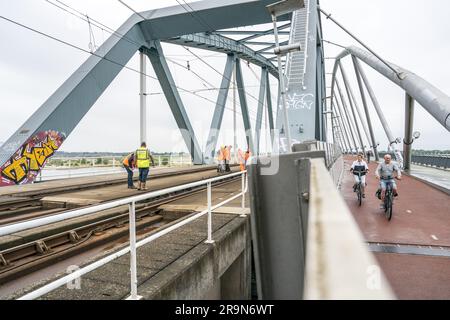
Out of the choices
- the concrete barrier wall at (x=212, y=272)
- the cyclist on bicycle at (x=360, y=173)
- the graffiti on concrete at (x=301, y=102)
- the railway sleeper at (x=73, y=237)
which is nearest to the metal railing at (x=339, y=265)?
the concrete barrier wall at (x=212, y=272)

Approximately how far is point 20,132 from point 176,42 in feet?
58.7

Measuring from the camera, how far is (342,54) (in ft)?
113

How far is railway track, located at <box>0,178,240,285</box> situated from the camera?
15.1 feet

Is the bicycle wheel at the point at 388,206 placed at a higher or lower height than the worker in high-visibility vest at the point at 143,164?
lower

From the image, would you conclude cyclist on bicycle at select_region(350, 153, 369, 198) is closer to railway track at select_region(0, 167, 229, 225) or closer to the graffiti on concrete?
the graffiti on concrete

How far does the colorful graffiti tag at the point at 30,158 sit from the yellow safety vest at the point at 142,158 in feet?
18.9

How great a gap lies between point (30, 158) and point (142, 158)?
20.3ft

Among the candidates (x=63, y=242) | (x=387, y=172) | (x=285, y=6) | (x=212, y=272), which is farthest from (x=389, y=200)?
(x=63, y=242)

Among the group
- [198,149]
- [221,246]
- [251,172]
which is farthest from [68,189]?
[198,149]

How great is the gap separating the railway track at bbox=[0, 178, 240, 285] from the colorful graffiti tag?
8663 mm

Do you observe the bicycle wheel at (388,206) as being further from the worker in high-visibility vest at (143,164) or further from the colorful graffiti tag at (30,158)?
the colorful graffiti tag at (30,158)

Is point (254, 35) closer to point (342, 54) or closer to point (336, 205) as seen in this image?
point (342, 54)

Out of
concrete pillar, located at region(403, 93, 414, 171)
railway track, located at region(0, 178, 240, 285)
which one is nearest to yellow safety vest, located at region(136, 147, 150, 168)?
railway track, located at region(0, 178, 240, 285)

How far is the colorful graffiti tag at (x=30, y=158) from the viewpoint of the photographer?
1339 centimetres
